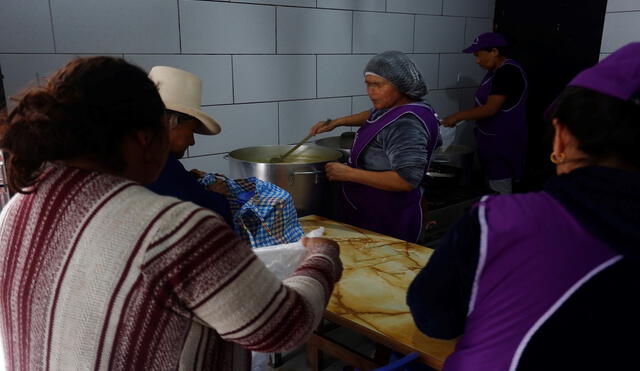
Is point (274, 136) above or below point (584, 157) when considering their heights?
below

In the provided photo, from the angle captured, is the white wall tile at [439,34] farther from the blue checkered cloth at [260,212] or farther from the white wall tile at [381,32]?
the blue checkered cloth at [260,212]

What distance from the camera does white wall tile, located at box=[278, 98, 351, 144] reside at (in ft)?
9.09

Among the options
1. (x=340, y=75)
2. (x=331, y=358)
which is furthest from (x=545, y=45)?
(x=331, y=358)

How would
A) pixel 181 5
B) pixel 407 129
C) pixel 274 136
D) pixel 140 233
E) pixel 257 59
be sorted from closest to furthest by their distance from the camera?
pixel 140 233 → pixel 407 129 → pixel 181 5 → pixel 257 59 → pixel 274 136

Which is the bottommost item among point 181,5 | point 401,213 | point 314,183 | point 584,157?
point 401,213

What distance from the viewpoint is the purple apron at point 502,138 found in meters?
3.32

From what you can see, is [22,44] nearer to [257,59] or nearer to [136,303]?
[257,59]

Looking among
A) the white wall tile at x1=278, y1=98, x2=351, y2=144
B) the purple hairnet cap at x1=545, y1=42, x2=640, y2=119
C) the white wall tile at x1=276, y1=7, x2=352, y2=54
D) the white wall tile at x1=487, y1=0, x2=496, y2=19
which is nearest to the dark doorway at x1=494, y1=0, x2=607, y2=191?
the white wall tile at x1=487, y1=0, x2=496, y2=19

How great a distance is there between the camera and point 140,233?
660 millimetres

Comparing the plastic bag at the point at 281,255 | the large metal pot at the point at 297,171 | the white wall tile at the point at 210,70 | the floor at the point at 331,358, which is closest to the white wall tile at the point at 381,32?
the white wall tile at the point at 210,70

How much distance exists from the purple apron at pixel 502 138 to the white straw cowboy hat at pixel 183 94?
7.89 feet

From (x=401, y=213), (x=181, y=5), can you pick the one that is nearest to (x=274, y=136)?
(x=181, y=5)

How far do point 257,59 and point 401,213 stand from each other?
3.76 feet

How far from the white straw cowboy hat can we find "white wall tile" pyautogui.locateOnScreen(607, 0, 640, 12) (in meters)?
2.90
